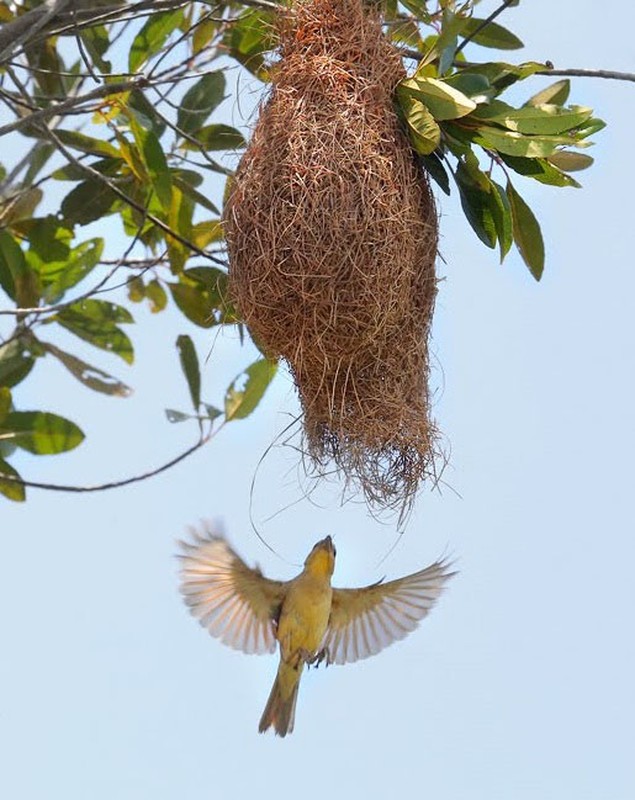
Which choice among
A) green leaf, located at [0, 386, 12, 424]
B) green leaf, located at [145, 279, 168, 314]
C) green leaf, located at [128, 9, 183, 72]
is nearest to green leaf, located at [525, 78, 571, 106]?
green leaf, located at [128, 9, 183, 72]

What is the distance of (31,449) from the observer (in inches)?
143

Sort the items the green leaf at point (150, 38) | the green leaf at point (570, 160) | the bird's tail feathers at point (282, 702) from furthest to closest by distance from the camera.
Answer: the bird's tail feathers at point (282, 702), the green leaf at point (150, 38), the green leaf at point (570, 160)

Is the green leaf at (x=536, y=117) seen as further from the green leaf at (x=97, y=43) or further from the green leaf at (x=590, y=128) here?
the green leaf at (x=97, y=43)

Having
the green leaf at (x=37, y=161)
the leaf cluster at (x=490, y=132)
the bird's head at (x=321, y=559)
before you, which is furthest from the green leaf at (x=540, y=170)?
the bird's head at (x=321, y=559)

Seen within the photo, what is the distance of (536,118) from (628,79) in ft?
1.00

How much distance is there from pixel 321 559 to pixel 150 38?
1405 millimetres

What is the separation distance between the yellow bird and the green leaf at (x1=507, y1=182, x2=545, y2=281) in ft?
3.91

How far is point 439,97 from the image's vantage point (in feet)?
9.77

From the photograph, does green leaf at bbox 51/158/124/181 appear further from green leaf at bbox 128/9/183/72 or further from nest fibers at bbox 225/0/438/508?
nest fibers at bbox 225/0/438/508

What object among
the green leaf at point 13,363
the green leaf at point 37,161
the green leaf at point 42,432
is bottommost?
the green leaf at point 42,432

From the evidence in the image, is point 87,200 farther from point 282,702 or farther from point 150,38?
point 282,702

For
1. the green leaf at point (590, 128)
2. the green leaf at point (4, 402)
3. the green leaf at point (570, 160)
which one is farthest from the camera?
the green leaf at point (4, 402)

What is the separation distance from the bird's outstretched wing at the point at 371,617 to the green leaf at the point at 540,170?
5.08 feet

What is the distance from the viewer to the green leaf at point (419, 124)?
3006mm
